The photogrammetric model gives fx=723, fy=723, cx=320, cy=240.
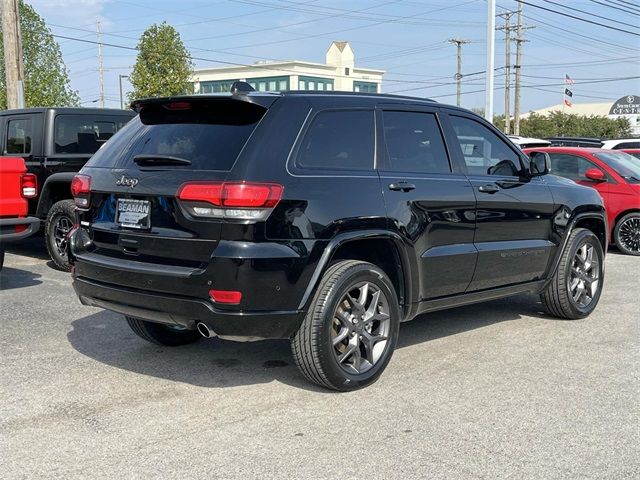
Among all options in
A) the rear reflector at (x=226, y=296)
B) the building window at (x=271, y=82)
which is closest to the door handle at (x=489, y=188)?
the rear reflector at (x=226, y=296)

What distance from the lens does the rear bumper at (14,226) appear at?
25.1ft

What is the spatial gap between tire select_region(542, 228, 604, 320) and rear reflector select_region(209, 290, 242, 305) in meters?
3.56

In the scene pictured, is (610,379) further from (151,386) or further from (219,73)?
(219,73)

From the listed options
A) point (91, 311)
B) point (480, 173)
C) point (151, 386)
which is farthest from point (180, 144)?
point (91, 311)

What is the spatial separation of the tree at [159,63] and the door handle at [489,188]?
34.6 m

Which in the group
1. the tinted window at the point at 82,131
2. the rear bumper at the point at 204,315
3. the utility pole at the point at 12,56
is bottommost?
the rear bumper at the point at 204,315

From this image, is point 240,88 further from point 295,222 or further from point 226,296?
point 226,296

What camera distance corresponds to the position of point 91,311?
6.81 m

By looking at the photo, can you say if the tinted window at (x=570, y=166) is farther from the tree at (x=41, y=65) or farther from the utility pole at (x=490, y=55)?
the tree at (x=41, y=65)

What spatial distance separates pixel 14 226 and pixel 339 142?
4.54m

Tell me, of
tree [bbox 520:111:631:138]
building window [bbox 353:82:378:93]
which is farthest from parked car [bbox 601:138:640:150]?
building window [bbox 353:82:378:93]

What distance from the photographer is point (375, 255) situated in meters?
4.98

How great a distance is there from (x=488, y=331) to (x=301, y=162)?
9.02ft

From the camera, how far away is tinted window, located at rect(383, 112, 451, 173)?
201 inches
